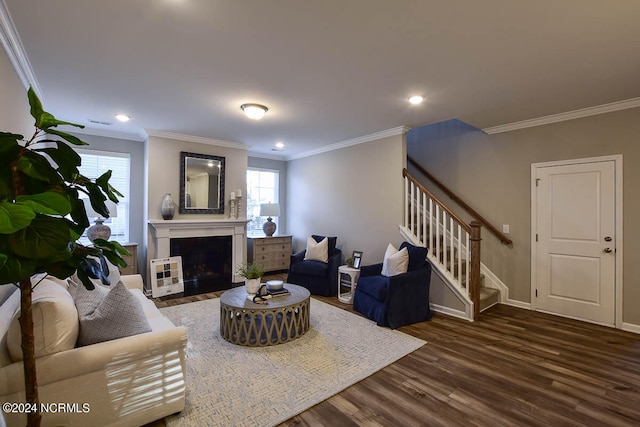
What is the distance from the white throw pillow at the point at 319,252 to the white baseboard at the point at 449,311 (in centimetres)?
172

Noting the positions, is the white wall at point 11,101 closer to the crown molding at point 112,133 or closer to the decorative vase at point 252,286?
the crown molding at point 112,133

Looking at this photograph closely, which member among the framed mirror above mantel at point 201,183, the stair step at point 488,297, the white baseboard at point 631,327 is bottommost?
the white baseboard at point 631,327

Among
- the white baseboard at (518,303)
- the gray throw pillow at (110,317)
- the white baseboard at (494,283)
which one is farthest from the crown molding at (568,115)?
the gray throw pillow at (110,317)

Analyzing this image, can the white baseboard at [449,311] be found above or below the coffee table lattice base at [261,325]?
below

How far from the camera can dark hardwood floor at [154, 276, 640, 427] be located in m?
1.99

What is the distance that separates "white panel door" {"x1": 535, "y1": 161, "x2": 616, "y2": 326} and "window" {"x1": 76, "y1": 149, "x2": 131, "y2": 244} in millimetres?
6169

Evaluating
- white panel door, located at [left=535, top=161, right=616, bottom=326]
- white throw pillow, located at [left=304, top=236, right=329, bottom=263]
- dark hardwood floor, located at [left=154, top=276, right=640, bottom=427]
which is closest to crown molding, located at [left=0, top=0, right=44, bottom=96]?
dark hardwood floor, located at [left=154, top=276, right=640, bottom=427]

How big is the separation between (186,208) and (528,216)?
5.20 meters

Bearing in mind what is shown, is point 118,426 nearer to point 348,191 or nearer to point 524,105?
point 348,191

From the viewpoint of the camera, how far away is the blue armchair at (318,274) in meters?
4.74

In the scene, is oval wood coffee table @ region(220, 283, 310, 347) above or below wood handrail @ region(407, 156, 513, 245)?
below

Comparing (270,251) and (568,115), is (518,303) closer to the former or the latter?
(568,115)

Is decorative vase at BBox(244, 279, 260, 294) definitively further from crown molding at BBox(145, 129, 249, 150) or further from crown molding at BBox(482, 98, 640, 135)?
crown molding at BBox(482, 98, 640, 135)

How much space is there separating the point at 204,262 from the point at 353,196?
2.90 meters
